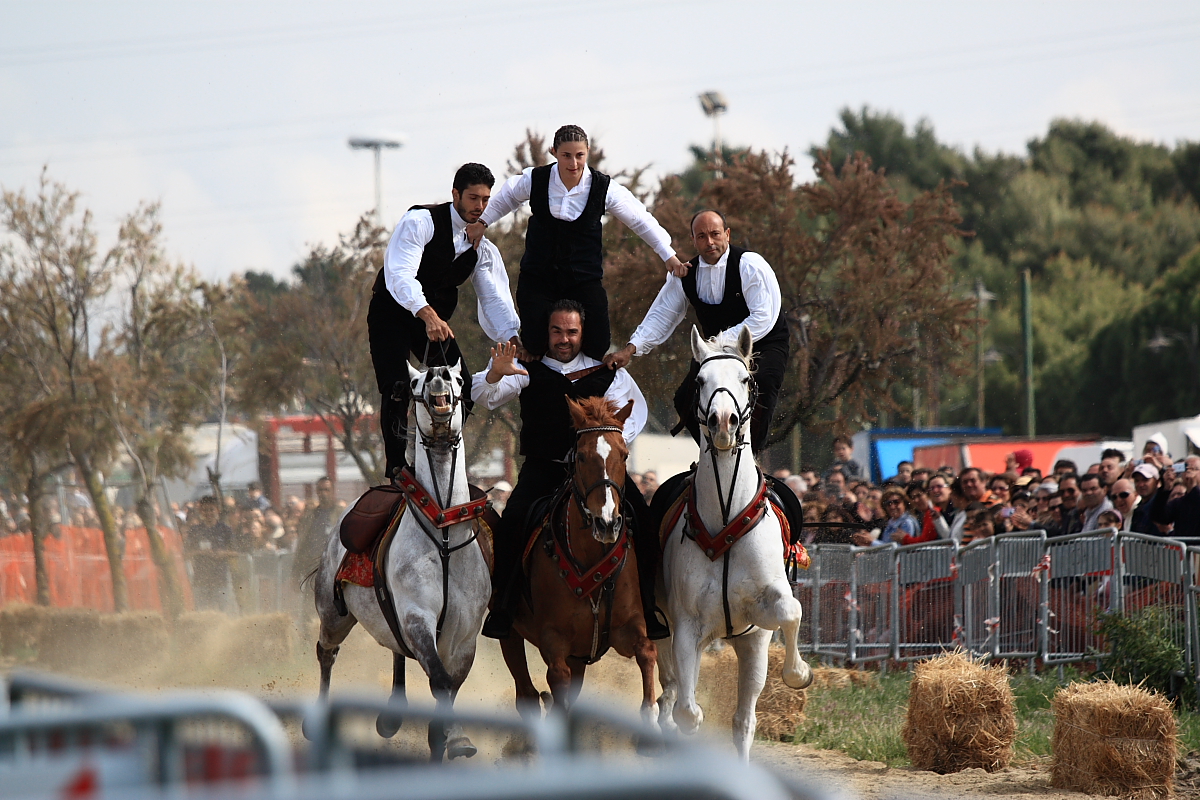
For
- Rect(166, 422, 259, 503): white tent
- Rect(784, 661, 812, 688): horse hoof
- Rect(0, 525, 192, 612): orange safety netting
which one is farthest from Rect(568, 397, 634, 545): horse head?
Rect(166, 422, 259, 503): white tent

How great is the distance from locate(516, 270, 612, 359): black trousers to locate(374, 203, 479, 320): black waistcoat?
15.2 inches

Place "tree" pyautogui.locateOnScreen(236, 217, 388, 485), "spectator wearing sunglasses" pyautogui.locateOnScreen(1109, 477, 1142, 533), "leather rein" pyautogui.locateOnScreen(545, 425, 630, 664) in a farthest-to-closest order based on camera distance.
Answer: "tree" pyautogui.locateOnScreen(236, 217, 388, 485)
"spectator wearing sunglasses" pyautogui.locateOnScreen(1109, 477, 1142, 533)
"leather rein" pyautogui.locateOnScreen(545, 425, 630, 664)

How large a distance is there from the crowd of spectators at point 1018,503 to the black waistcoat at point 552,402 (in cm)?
192

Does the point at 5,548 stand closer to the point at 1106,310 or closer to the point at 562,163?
the point at 562,163

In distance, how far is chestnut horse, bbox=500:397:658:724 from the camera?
7.59 meters

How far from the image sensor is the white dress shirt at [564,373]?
8820 mm

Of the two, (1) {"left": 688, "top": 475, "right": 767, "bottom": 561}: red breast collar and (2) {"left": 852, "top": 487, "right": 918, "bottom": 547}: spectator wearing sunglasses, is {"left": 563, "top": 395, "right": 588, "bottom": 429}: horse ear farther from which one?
(2) {"left": 852, "top": 487, "right": 918, "bottom": 547}: spectator wearing sunglasses

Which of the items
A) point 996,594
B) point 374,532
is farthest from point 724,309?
point 996,594

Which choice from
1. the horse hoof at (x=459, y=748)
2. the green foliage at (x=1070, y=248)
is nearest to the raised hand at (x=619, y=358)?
the horse hoof at (x=459, y=748)

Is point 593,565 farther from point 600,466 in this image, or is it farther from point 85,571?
point 85,571

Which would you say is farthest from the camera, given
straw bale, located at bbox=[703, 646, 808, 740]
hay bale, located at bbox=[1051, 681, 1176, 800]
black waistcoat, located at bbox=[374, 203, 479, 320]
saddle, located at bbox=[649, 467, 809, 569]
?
straw bale, located at bbox=[703, 646, 808, 740]

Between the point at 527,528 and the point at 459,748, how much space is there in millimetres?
3711

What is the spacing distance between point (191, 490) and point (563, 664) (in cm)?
3228

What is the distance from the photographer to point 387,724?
131 inches
